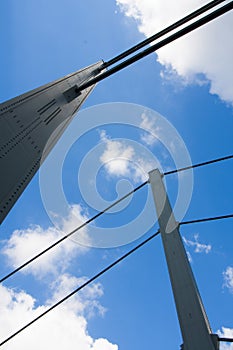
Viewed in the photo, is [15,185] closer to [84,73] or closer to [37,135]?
[37,135]

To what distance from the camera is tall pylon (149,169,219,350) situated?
11.7 feet

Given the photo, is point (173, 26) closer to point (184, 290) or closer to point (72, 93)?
point (72, 93)

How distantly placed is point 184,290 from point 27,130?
3751 millimetres

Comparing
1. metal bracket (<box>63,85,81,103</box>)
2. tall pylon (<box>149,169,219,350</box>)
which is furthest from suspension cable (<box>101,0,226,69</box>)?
tall pylon (<box>149,169,219,350</box>)

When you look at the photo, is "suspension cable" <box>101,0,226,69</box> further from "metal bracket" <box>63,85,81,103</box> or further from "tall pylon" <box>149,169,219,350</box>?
"tall pylon" <box>149,169,219,350</box>

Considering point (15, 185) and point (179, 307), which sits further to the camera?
point (179, 307)

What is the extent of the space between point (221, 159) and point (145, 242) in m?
2.91

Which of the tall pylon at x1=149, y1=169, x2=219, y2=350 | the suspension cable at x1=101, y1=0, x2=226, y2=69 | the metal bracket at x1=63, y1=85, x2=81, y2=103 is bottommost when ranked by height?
the tall pylon at x1=149, y1=169, x2=219, y2=350

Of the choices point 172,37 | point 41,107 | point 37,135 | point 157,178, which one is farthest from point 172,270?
point 172,37

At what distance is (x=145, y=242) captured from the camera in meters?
5.67

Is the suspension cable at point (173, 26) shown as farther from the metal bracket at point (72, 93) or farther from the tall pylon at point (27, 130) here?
the tall pylon at point (27, 130)

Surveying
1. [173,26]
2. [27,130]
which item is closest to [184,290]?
[27,130]

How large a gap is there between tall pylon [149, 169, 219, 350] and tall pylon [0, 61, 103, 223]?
9.81 feet

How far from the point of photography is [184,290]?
13.9 feet
